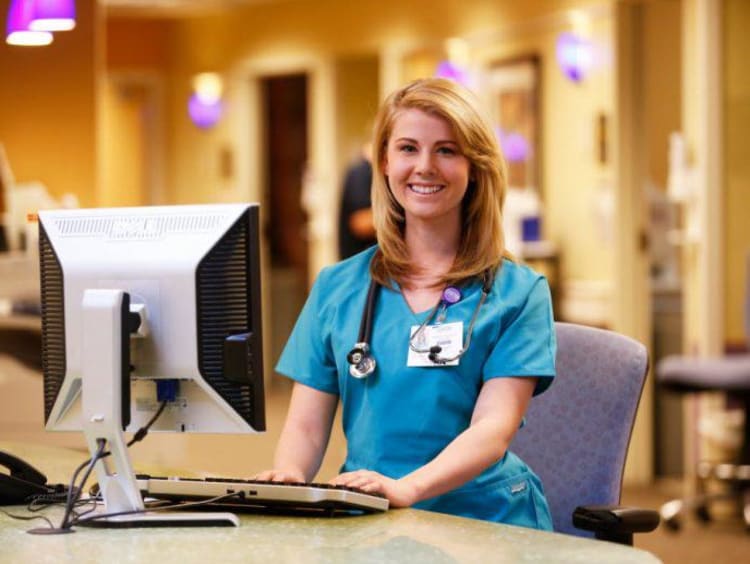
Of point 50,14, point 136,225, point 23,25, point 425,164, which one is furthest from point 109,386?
point 23,25

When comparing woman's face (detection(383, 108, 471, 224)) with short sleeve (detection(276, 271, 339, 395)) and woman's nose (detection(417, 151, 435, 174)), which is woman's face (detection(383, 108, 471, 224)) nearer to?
woman's nose (detection(417, 151, 435, 174))

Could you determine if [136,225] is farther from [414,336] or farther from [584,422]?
[584,422]

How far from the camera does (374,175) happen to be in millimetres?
2670

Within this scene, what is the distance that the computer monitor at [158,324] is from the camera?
226 cm

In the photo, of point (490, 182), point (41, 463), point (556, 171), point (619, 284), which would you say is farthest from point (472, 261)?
point (556, 171)

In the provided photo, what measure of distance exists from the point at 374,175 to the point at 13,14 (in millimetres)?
1894

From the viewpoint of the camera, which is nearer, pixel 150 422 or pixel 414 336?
pixel 150 422

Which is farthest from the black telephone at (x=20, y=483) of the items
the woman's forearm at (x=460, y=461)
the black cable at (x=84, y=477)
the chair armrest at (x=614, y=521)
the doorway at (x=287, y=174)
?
the doorway at (x=287, y=174)

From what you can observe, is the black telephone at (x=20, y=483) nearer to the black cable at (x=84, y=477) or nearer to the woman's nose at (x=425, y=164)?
the black cable at (x=84, y=477)

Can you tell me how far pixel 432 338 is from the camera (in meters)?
2.46

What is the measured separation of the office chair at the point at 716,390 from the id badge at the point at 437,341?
370 cm

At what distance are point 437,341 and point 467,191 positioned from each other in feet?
1.09

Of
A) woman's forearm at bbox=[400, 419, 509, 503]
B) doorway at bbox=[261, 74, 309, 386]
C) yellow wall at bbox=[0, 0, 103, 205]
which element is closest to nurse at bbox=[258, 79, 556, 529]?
woman's forearm at bbox=[400, 419, 509, 503]

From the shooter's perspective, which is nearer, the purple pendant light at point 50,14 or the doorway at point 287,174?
the purple pendant light at point 50,14
